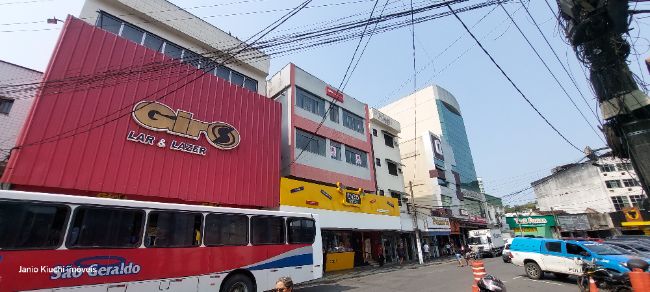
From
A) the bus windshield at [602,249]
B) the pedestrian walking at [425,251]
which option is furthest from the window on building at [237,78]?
the pedestrian walking at [425,251]

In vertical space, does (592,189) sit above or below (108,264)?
above

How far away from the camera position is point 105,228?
27.0ft

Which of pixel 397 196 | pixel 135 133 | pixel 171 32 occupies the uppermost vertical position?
pixel 171 32

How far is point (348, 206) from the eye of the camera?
23891mm

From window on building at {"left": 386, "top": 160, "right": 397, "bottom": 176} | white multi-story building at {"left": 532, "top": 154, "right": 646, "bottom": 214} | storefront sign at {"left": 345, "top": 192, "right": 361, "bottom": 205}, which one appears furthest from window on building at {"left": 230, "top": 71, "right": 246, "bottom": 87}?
white multi-story building at {"left": 532, "top": 154, "right": 646, "bottom": 214}

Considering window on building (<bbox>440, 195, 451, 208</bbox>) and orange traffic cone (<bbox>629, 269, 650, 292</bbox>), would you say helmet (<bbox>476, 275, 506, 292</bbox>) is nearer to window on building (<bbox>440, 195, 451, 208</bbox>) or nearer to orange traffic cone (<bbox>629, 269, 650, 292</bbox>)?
orange traffic cone (<bbox>629, 269, 650, 292</bbox>)

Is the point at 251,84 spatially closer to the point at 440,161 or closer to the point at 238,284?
the point at 238,284

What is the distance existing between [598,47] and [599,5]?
34.5 inches

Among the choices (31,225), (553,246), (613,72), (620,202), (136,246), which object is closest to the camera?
(613,72)

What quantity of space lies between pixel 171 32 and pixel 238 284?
16238mm

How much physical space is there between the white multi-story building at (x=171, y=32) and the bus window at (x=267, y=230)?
7.94m

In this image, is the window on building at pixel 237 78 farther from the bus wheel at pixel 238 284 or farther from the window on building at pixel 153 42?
the bus wheel at pixel 238 284

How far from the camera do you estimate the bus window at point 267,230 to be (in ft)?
37.0

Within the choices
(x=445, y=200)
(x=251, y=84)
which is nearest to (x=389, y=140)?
A: (x=445, y=200)
